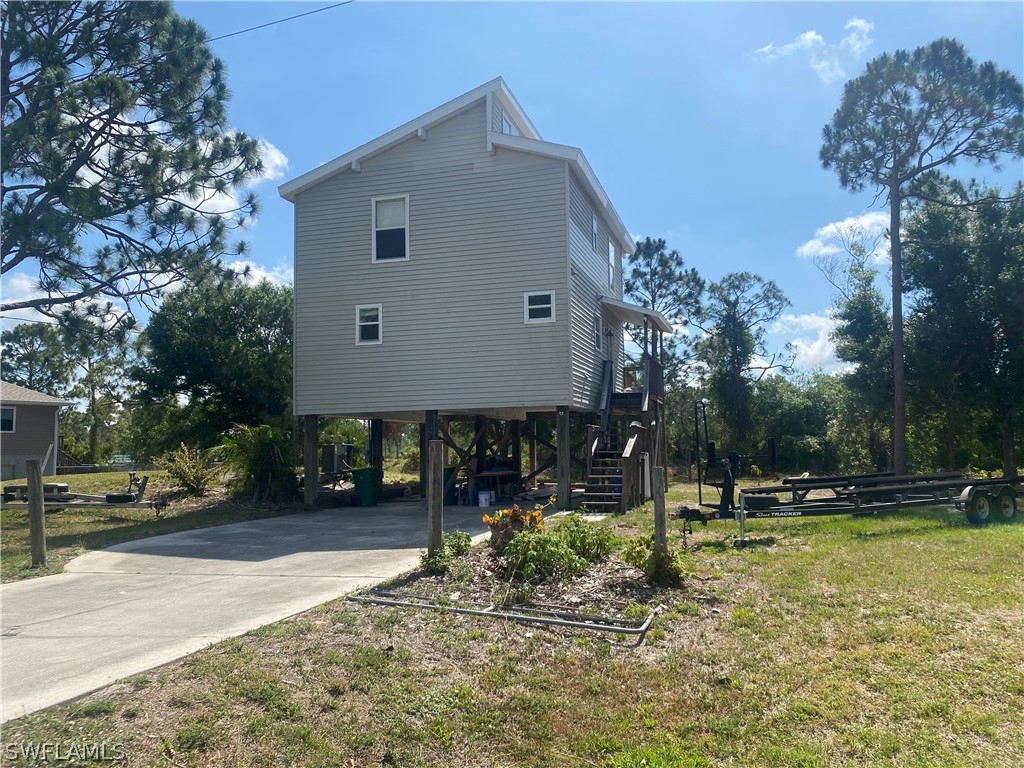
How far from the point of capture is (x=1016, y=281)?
65.0 ft

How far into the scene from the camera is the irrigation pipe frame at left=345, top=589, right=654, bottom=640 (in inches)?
227

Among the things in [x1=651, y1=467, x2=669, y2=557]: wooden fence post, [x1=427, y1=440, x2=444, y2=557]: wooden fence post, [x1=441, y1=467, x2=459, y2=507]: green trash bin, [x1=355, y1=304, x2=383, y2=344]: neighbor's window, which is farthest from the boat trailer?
[x1=355, y1=304, x2=383, y2=344]: neighbor's window

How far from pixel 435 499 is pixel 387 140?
11.1 metres

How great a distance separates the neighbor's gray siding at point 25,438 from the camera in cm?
3017

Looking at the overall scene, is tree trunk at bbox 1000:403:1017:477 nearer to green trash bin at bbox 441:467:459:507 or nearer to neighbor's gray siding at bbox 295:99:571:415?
neighbor's gray siding at bbox 295:99:571:415

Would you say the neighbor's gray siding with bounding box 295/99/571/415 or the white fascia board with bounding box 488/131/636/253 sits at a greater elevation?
the white fascia board with bounding box 488/131/636/253

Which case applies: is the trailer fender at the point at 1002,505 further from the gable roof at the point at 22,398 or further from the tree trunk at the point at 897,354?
the gable roof at the point at 22,398

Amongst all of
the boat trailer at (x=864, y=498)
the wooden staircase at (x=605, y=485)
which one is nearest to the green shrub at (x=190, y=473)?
the wooden staircase at (x=605, y=485)

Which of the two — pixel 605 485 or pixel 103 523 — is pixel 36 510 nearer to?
pixel 103 523

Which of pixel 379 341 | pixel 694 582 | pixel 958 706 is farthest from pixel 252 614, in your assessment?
pixel 379 341

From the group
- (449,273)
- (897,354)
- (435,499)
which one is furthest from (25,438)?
(897,354)

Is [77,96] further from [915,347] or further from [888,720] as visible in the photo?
[915,347]

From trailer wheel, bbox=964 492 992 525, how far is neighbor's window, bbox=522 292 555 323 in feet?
Result: 27.1

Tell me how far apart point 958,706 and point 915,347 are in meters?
20.1
